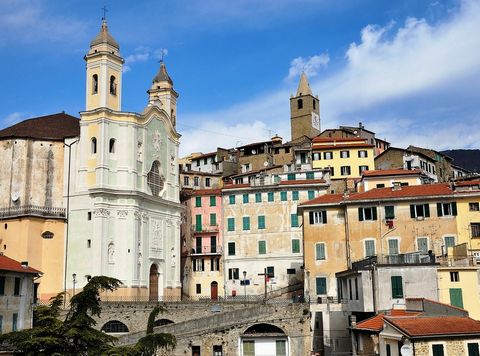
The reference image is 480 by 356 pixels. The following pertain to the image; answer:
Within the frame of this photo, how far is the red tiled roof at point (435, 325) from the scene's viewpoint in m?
28.5

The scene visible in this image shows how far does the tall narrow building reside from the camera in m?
55.9

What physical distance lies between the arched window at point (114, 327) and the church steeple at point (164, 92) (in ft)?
90.4

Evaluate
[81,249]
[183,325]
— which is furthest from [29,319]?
[81,249]

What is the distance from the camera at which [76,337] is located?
25219 millimetres

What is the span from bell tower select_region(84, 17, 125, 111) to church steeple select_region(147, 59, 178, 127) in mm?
9720

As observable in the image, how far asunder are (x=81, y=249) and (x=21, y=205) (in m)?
7.08

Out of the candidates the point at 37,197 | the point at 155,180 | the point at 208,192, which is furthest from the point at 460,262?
the point at 37,197

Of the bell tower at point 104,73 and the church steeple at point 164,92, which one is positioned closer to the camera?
the bell tower at point 104,73

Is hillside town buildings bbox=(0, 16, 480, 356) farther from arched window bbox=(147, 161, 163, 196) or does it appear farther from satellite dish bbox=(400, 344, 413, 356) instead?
satellite dish bbox=(400, 344, 413, 356)

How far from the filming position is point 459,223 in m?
43.8

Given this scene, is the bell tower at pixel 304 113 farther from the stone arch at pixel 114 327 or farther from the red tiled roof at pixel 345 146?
the stone arch at pixel 114 327

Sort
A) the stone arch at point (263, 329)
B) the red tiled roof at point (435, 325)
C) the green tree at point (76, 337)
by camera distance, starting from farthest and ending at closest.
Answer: the stone arch at point (263, 329) < the red tiled roof at point (435, 325) < the green tree at point (76, 337)

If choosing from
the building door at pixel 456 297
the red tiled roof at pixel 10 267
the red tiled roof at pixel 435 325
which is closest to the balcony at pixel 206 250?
the red tiled roof at pixel 10 267

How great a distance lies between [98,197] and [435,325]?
114 feet
